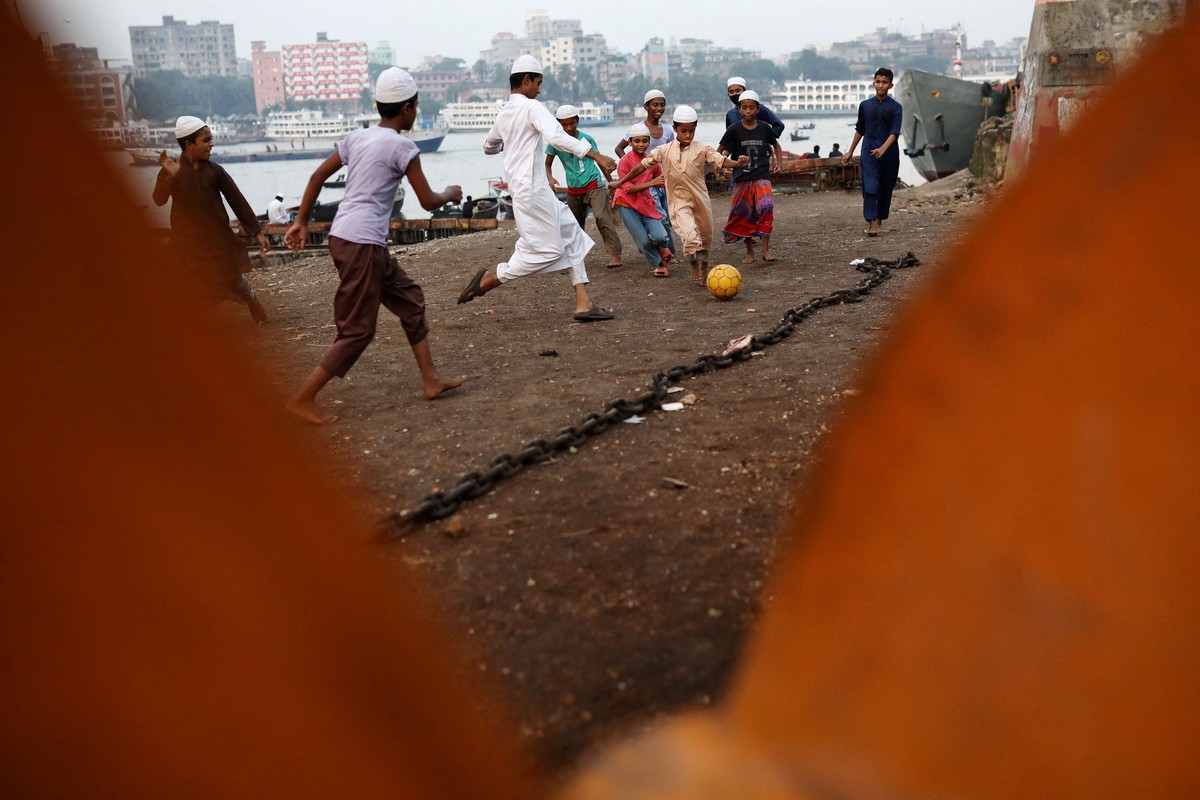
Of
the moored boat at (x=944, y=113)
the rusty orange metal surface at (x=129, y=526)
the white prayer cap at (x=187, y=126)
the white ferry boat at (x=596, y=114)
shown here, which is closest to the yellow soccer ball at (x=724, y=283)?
the white prayer cap at (x=187, y=126)

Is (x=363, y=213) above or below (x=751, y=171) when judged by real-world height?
above

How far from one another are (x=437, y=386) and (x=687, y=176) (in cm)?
409

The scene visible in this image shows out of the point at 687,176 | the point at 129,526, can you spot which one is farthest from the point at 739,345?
the point at 129,526

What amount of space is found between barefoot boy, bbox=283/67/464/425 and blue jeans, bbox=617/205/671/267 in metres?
4.79

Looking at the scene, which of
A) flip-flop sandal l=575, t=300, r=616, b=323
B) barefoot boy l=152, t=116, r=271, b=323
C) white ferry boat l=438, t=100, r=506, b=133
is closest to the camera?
barefoot boy l=152, t=116, r=271, b=323

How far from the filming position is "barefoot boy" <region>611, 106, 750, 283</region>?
934cm

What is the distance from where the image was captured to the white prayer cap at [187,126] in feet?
24.5

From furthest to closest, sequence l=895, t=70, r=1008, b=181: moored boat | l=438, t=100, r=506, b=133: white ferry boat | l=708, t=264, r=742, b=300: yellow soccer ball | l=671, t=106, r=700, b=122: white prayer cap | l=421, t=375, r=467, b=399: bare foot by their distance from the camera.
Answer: l=438, t=100, r=506, b=133: white ferry boat → l=895, t=70, r=1008, b=181: moored boat → l=671, t=106, r=700, b=122: white prayer cap → l=708, t=264, r=742, b=300: yellow soccer ball → l=421, t=375, r=467, b=399: bare foot

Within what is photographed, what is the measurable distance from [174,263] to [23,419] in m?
0.31

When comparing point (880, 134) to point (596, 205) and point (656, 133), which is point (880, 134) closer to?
point (656, 133)

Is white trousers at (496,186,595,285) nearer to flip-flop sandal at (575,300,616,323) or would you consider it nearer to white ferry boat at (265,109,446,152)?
flip-flop sandal at (575,300,616,323)

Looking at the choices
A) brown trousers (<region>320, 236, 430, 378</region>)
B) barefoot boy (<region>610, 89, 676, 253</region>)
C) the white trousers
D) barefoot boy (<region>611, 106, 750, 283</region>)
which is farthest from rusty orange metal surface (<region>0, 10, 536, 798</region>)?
barefoot boy (<region>610, 89, 676, 253</region>)

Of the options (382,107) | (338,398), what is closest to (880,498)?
(382,107)

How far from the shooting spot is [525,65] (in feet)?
24.4
